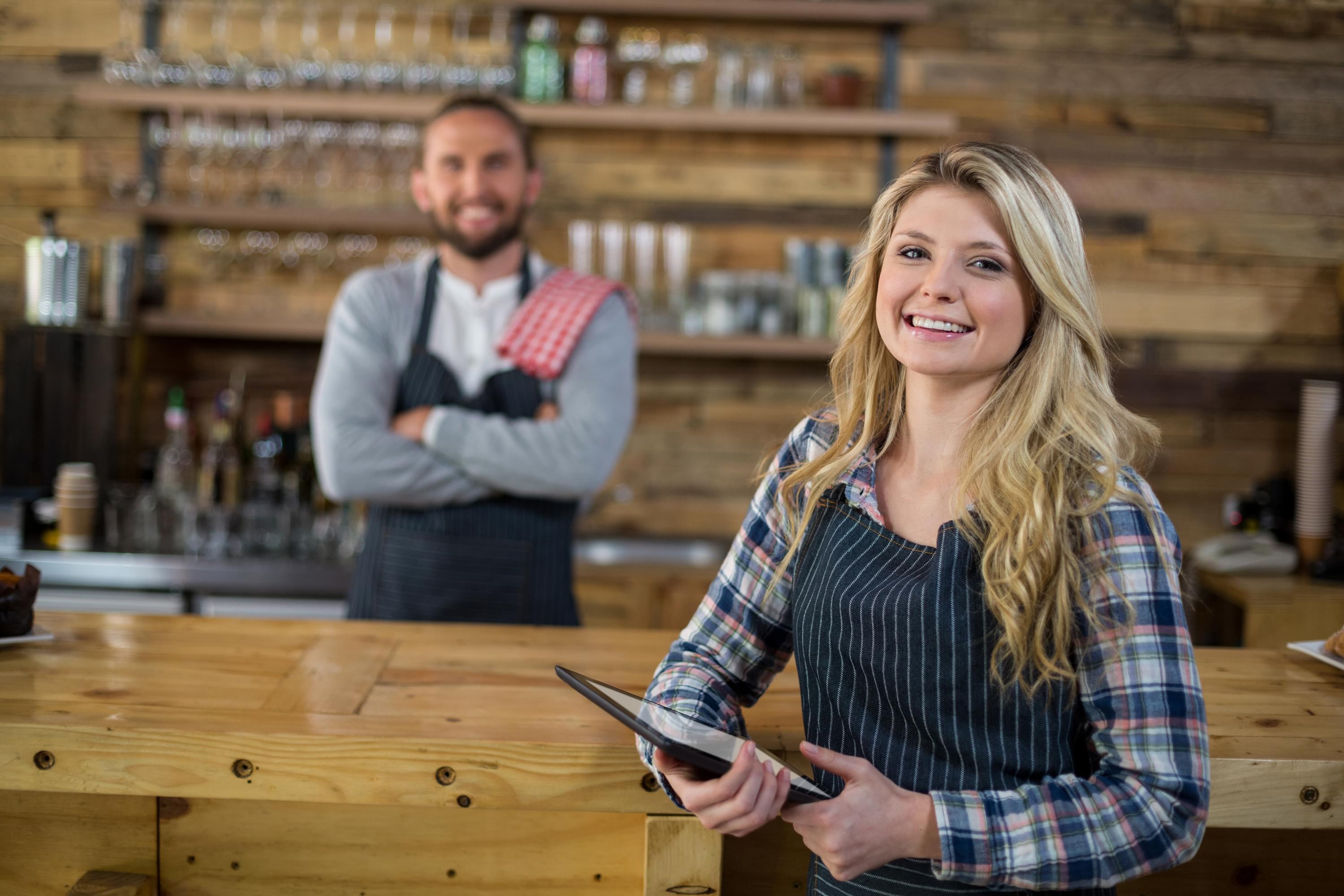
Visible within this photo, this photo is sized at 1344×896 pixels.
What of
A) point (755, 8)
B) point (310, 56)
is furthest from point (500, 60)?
point (755, 8)

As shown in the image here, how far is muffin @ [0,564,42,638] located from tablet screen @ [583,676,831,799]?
3.24ft

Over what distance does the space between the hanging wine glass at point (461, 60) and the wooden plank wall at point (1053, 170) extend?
11.5 inches

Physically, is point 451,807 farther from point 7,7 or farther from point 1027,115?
point 7,7

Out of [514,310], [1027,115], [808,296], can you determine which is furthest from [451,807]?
[1027,115]

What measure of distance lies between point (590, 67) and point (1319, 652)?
2684 mm

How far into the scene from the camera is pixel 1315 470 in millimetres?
3492

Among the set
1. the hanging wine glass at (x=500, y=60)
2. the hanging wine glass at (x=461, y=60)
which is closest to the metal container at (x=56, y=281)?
the hanging wine glass at (x=461, y=60)

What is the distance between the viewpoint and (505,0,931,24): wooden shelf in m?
3.70

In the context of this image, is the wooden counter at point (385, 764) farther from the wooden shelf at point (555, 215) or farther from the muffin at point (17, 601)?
the wooden shelf at point (555, 215)

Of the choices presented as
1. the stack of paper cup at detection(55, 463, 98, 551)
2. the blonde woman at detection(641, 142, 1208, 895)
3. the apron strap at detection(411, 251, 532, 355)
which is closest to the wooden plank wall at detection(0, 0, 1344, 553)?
the stack of paper cup at detection(55, 463, 98, 551)

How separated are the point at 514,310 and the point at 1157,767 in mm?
1742

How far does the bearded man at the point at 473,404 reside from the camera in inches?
93.9

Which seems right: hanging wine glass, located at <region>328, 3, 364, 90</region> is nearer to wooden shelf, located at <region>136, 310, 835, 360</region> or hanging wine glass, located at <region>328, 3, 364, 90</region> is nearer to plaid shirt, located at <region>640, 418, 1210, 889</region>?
wooden shelf, located at <region>136, 310, 835, 360</region>

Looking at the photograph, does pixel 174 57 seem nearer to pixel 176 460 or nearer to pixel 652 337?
pixel 176 460
